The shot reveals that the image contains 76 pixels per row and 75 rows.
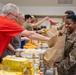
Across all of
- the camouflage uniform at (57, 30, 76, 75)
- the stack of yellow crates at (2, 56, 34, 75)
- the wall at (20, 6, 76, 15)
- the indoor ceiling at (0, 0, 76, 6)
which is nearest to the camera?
the stack of yellow crates at (2, 56, 34, 75)

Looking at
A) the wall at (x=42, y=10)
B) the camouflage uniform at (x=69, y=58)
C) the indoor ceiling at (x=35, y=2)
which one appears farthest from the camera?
the wall at (x=42, y=10)

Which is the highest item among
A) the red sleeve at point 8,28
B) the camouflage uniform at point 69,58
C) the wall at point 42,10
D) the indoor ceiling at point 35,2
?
the indoor ceiling at point 35,2

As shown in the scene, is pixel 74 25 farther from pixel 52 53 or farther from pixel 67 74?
pixel 67 74

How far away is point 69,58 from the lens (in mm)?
2230

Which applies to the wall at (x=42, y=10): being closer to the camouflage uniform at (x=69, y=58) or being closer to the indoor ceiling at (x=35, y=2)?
the indoor ceiling at (x=35, y=2)

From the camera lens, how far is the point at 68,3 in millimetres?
9883

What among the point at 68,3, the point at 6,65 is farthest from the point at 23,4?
the point at 6,65

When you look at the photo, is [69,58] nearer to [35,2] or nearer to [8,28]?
[8,28]

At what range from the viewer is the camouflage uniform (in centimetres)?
218

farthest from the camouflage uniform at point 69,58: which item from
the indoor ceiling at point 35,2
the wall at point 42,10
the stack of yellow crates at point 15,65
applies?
the wall at point 42,10

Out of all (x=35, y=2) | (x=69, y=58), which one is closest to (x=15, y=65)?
(x=69, y=58)

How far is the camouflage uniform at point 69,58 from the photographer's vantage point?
2.18 m

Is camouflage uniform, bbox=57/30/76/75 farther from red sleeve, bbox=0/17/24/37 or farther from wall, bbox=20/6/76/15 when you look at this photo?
wall, bbox=20/6/76/15

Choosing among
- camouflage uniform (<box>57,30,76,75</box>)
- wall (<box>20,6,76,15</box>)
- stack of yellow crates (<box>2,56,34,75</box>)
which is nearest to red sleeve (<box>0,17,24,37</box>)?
stack of yellow crates (<box>2,56,34,75</box>)
